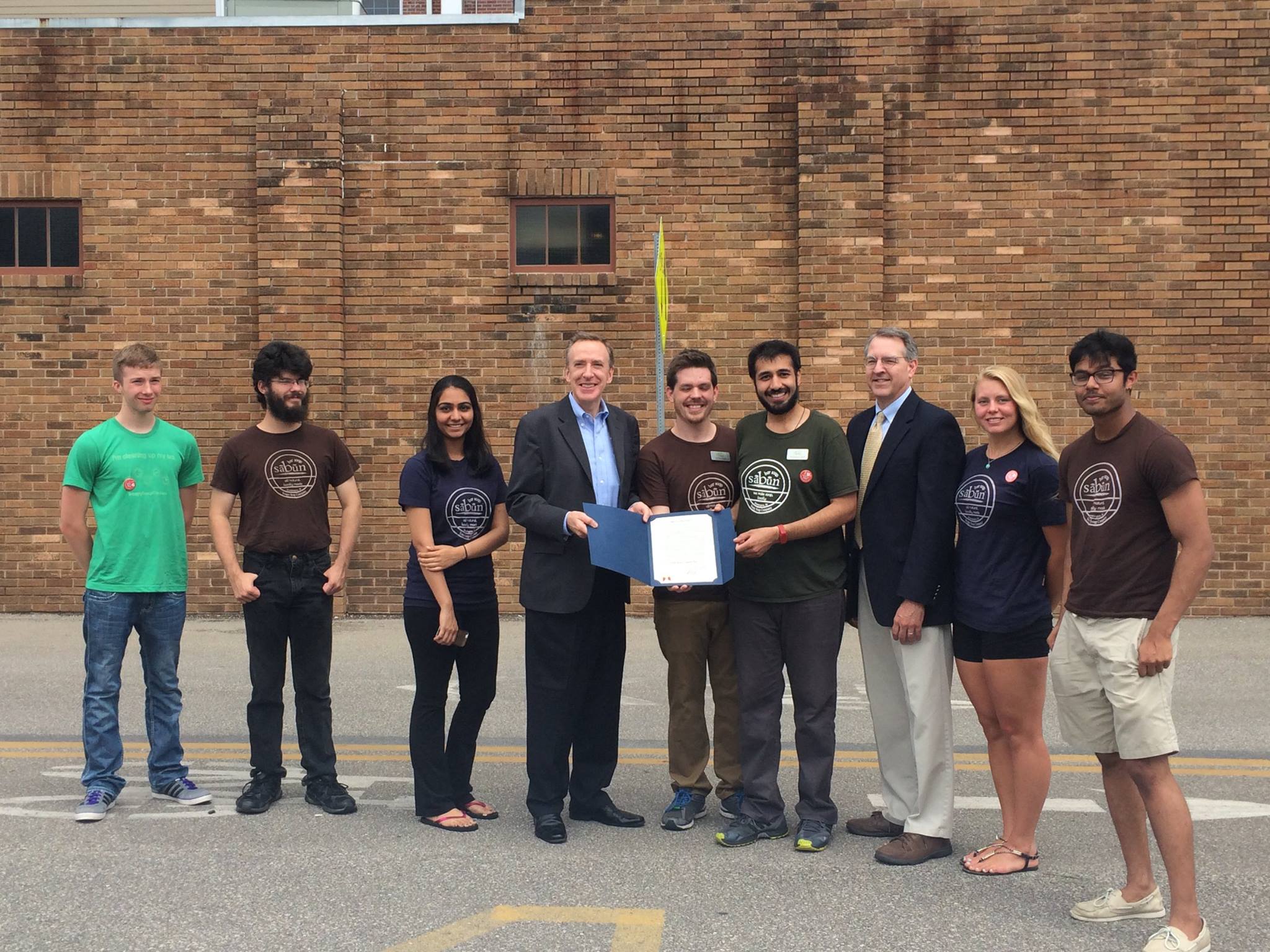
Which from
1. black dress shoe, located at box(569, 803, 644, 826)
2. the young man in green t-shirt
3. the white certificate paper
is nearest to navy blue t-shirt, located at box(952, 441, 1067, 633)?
the white certificate paper

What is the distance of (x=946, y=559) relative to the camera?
508 centimetres

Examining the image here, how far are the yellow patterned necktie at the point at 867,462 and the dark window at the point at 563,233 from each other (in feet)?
22.5

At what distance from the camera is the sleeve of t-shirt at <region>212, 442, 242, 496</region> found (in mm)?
5746

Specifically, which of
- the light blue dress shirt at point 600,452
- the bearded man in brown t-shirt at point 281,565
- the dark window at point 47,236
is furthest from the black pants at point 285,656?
the dark window at point 47,236

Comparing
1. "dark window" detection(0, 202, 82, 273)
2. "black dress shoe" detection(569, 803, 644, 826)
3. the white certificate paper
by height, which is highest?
"dark window" detection(0, 202, 82, 273)

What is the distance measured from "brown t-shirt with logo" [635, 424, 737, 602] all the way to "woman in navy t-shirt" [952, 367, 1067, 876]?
1088 millimetres

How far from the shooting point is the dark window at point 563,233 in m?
11.9

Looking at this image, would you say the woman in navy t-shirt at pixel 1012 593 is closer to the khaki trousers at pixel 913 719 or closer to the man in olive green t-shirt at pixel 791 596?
the khaki trousers at pixel 913 719

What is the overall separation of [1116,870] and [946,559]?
1.38 meters

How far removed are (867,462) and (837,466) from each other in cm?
21

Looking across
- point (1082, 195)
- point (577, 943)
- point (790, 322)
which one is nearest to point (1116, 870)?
point (577, 943)

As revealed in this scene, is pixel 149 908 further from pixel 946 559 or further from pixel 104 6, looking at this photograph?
pixel 104 6

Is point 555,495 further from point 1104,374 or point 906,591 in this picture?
point 1104,374

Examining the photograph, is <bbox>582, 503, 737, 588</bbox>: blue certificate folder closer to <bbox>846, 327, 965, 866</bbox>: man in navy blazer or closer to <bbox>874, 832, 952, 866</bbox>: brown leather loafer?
<bbox>846, 327, 965, 866</bbox>: man in navy blazer
